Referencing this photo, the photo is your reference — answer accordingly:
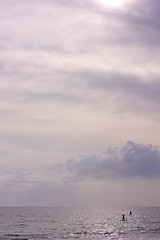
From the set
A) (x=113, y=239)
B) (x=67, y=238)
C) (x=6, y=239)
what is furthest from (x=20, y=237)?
(x=113, y=239)

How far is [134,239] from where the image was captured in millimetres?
69625

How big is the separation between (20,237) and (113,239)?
789 inches

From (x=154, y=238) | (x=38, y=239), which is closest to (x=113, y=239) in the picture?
(x=154, y=238)

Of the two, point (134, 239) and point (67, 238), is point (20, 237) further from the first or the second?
point (134, 239)

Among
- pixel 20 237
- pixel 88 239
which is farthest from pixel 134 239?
pixel 20 237

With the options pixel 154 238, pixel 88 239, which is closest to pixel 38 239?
pixel 88 239

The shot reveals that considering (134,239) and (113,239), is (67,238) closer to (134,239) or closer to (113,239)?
(113,239)

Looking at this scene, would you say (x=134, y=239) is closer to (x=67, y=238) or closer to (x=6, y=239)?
(x=67, y=238)

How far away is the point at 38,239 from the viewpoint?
6850 cm

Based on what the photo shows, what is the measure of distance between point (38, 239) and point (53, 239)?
3117 mm

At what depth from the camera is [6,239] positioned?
68062 mm

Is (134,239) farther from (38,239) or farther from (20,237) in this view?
(20,237)

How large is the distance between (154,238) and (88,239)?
1470 centimetres

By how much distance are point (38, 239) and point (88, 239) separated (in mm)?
10382
